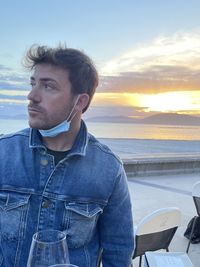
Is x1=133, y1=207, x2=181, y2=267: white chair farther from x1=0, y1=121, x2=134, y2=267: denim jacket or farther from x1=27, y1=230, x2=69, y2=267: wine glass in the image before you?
x1=27, y1=230, x2=69, y2=267: wine glass

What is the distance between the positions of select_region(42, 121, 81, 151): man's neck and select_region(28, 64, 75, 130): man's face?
0.26ft

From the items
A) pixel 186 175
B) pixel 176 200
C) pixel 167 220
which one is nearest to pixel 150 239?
pixel 167 220

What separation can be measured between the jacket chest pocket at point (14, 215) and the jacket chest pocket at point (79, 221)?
0.19m

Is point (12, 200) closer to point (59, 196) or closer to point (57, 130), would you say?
point (59, 196)

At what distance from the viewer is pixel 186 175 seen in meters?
10.9

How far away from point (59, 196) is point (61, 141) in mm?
Answer: 264

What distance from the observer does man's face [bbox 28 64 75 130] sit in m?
1.67

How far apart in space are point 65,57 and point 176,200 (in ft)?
20.3

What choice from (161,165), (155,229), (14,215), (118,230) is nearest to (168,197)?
(161,165)

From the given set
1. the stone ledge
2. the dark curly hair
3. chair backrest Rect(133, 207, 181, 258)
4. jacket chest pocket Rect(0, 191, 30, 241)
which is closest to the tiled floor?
the stone ledge

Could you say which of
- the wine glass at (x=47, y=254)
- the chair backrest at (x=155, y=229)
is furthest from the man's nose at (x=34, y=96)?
the chair backrest at (x=155, y=229)

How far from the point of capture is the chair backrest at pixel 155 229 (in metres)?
3.12

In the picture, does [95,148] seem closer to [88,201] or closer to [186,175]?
[88,201]

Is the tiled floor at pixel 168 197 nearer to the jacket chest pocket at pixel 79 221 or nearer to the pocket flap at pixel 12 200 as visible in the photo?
the jacket chest pocket at pixel 79 221
